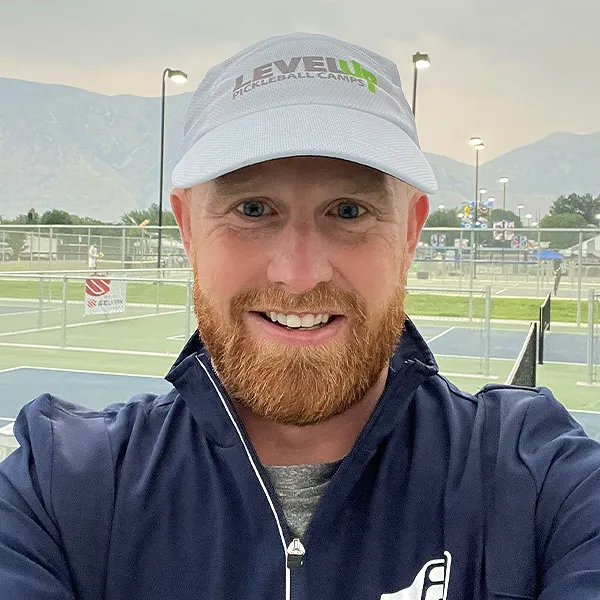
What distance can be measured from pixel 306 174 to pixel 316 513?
16.7 inches

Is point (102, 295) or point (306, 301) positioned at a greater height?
point (306, 301)

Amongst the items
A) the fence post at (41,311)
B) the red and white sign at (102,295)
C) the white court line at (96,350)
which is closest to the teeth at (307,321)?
the red and white sign at (102,295)

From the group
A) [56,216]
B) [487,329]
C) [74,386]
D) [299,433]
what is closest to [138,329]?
[74,386]

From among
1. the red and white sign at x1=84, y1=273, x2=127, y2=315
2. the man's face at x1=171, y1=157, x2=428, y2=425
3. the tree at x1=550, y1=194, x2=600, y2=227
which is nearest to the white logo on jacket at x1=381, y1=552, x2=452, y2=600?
the man's face at x1=171, y1=157, x2=428, y2=425

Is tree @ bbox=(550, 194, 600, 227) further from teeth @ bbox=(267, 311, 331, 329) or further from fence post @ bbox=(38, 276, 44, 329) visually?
teeth @ bbox=(267, 311, 331, 329)

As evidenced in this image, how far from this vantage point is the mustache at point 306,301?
37.4 inches

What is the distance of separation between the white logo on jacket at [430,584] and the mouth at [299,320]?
32 centimetres

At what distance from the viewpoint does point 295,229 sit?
961 millimetres

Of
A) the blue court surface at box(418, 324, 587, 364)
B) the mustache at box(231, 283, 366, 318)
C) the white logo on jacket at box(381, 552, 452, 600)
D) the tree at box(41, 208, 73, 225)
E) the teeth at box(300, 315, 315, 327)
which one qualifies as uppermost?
the tree at box(41, 208, 73, 225)

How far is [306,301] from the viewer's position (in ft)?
3.10

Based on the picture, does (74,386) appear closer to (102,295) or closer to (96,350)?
(102,295)

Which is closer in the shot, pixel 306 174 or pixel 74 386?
pixel 306 174

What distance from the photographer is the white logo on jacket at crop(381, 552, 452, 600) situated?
877mm

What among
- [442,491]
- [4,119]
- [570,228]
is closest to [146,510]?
[442,491]
